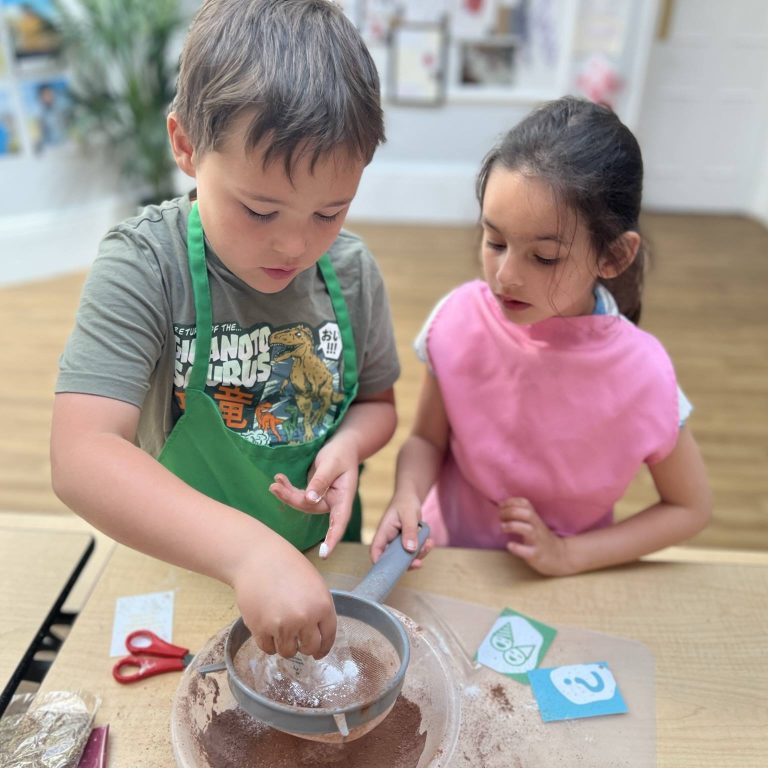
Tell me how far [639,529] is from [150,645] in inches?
25.2

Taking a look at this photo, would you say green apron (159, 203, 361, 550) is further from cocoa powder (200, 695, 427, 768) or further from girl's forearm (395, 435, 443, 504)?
cocoa powder (200, 695, 427, 768)

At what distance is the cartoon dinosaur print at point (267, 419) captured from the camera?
90cm

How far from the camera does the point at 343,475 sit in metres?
0.87

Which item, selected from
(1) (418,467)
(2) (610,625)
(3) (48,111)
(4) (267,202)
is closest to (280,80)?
(4) (267,202)

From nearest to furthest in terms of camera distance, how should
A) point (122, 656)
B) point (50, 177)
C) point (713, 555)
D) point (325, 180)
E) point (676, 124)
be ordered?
point (325, 180) < point (122, 656) < point (713, 555) < point (50, 177) < point (676, 124)

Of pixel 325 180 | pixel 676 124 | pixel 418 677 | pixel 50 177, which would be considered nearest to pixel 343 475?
pixel 418 677

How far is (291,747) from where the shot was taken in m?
0.68

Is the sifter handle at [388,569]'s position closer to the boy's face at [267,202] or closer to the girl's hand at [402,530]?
the girl's hand at [402,530]

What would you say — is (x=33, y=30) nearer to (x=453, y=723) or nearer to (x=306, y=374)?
(x=306, y=374)

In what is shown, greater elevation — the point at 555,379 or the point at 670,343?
the point at 555,379

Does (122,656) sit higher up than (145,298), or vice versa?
(145,298)

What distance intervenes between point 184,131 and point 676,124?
4.94m

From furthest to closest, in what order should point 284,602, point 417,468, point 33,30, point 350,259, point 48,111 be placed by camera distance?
point 48,111, point 33,30, point 417,468, point 350,259, point 284,602

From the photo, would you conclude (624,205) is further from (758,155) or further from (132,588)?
(758,155)
